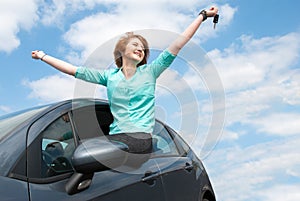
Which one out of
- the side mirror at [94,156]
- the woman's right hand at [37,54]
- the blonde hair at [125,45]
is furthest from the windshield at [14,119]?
the blonde hair at [125,45]

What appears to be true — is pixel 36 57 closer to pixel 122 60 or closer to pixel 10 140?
pixel 122 60

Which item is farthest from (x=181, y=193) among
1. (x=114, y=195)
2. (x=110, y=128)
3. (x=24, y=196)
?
(x=24, y=196)

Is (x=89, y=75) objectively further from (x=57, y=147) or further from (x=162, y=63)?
(x=57, y=147)

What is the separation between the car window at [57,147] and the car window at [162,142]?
981 mm

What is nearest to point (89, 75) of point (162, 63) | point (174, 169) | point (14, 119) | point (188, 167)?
point (162, 63)

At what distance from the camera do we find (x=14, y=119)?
2980 millimetres

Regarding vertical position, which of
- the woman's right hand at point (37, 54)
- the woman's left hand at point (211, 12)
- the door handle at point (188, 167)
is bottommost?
the door handle at point (188, 167)

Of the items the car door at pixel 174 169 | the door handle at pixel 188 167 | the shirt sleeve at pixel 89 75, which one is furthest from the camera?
the door handle at pixel 188 167

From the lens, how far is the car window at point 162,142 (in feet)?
13.0

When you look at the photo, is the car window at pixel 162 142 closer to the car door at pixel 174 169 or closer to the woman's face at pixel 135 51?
the car door at pixel 174 169

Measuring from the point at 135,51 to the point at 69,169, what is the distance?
121 centimetres

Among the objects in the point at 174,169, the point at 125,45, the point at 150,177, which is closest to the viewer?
the point at 150,177

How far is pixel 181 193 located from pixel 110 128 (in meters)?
0.96

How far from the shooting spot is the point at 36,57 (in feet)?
12.6
